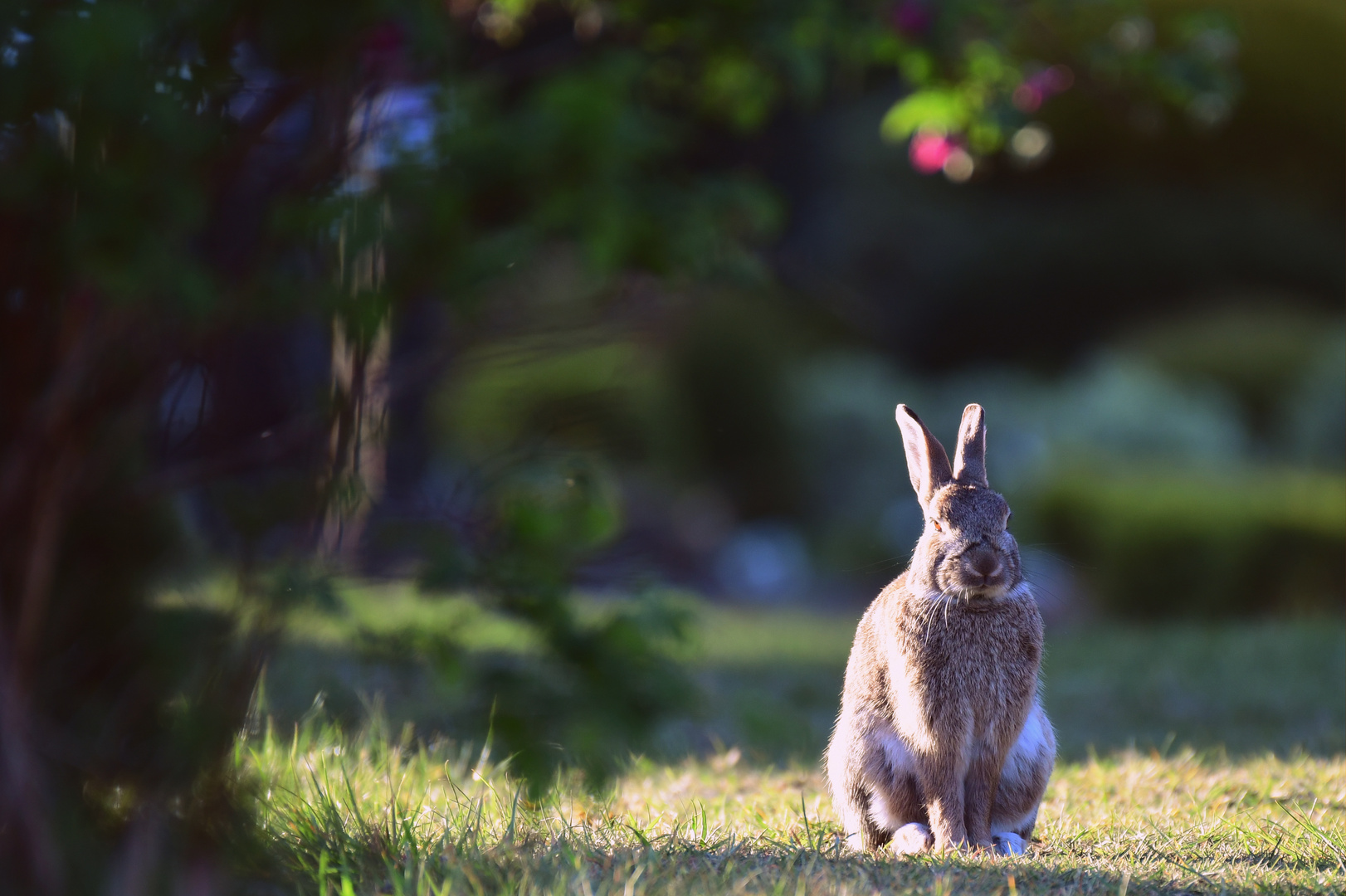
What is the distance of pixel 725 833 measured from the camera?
3.20 meters

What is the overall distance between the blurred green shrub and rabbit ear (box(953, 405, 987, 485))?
5525mm

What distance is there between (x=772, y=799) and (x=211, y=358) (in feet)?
7.40

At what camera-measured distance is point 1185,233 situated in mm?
14516

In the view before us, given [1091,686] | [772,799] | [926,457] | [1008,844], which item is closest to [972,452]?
[926,457]

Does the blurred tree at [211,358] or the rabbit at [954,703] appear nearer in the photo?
the blurred tree at [211,358]

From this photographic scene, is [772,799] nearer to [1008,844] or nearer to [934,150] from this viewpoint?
[1008,844]

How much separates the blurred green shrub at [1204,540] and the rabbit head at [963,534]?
18.3 feet

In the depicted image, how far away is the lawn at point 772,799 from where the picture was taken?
271 centimetres

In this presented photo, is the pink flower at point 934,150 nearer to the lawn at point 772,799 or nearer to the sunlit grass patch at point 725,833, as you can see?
the lawn at point 772,799

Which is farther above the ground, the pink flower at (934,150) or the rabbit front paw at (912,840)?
the pink flower at (934,150)

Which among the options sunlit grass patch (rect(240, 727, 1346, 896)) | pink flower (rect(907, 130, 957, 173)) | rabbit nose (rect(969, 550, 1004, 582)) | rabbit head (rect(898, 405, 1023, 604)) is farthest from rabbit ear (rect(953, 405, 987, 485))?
pink flower (rect(907, 130, 957, 173))

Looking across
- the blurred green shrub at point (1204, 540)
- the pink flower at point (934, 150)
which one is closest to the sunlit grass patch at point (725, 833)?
the pink flower at point (934, 150)

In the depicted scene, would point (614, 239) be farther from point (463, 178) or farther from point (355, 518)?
point (355, 518)

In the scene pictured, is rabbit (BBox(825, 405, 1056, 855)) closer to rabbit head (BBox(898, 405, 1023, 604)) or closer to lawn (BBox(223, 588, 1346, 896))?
rabbit head (BBox(898, 405, 1023, 604))
